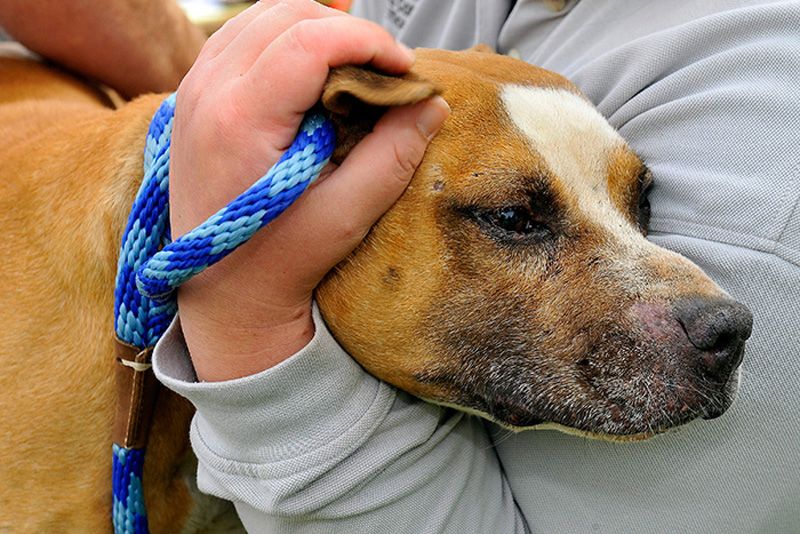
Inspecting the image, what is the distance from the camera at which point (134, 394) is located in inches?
48.1

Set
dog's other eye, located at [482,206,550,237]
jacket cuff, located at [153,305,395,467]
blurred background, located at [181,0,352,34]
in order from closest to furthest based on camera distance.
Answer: jacket cuff, located at [153,305,395,467]
dog's other eye, located at [482,206,550,237]
blurred background, located at [181,0,352,34]

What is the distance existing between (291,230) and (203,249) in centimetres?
11

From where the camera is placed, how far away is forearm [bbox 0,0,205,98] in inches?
72.7

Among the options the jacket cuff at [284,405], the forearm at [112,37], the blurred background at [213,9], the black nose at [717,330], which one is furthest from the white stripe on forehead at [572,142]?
the blurred background at [213,9]

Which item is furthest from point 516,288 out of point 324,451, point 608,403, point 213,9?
point 213,9

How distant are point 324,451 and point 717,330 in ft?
1.69

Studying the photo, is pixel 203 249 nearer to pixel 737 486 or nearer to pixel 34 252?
pixel 34 252

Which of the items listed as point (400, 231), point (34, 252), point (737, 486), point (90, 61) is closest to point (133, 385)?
point (34, 252)

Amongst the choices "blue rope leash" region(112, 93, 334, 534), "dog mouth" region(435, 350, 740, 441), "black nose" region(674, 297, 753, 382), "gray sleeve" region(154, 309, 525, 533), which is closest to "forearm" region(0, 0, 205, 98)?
"blue rope leash" region(112, 93, 334, 534)

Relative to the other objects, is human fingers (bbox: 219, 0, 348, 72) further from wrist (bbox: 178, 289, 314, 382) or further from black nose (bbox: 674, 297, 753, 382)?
black nose (bbox: 674, 297, 753, 382)

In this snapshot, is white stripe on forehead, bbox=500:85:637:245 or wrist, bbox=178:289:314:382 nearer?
wrist, bbox=178:289:314:382

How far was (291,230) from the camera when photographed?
3.23 feet

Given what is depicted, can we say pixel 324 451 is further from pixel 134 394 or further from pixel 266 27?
pixel 266 27

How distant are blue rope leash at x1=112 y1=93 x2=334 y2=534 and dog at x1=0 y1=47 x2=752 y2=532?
0.07 meters
